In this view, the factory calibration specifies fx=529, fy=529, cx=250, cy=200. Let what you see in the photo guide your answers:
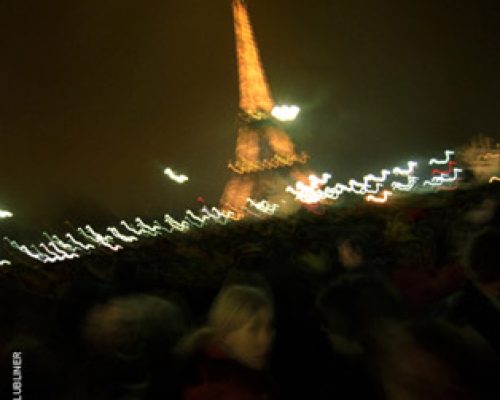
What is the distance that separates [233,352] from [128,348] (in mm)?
760

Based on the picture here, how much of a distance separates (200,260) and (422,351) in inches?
135

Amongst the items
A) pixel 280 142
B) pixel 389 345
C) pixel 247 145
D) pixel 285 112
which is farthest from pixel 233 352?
pixel 247 145

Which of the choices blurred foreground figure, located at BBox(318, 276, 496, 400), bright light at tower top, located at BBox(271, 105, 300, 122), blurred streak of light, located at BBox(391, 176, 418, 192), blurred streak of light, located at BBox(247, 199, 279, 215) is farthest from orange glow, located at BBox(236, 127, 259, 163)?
blurred foreground figure, located at BBox(318, 276, 496, 400)

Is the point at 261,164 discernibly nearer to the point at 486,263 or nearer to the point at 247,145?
the point at 247,145

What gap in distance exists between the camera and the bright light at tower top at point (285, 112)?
4297 centimetres

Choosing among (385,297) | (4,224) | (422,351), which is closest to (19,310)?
(385,297)

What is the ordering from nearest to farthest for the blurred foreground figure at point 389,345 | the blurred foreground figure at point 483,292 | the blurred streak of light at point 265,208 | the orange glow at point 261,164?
the blurred foreground figure at point 389,345, the blurred foreground figure at point 483,292, the blurred streak of light at point 265,208, the orange glow at point 261,164

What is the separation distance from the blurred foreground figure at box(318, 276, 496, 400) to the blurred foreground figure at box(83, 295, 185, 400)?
3.40 feet

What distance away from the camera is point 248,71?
4641 cm

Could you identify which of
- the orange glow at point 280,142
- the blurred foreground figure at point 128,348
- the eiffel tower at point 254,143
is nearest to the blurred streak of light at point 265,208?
the eiffel tower at point 254,143

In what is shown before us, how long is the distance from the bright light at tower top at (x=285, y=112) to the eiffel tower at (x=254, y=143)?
622 mm

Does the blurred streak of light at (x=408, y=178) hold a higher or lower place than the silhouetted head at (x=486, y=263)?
higher

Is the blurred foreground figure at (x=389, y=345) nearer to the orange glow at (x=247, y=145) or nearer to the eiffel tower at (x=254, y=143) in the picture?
the eiffel tower at (x=254, y=143)

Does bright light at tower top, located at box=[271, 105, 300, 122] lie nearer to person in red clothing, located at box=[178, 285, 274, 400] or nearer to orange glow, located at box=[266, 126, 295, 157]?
orange glow, located at box=[266, 126, 295, 157]
